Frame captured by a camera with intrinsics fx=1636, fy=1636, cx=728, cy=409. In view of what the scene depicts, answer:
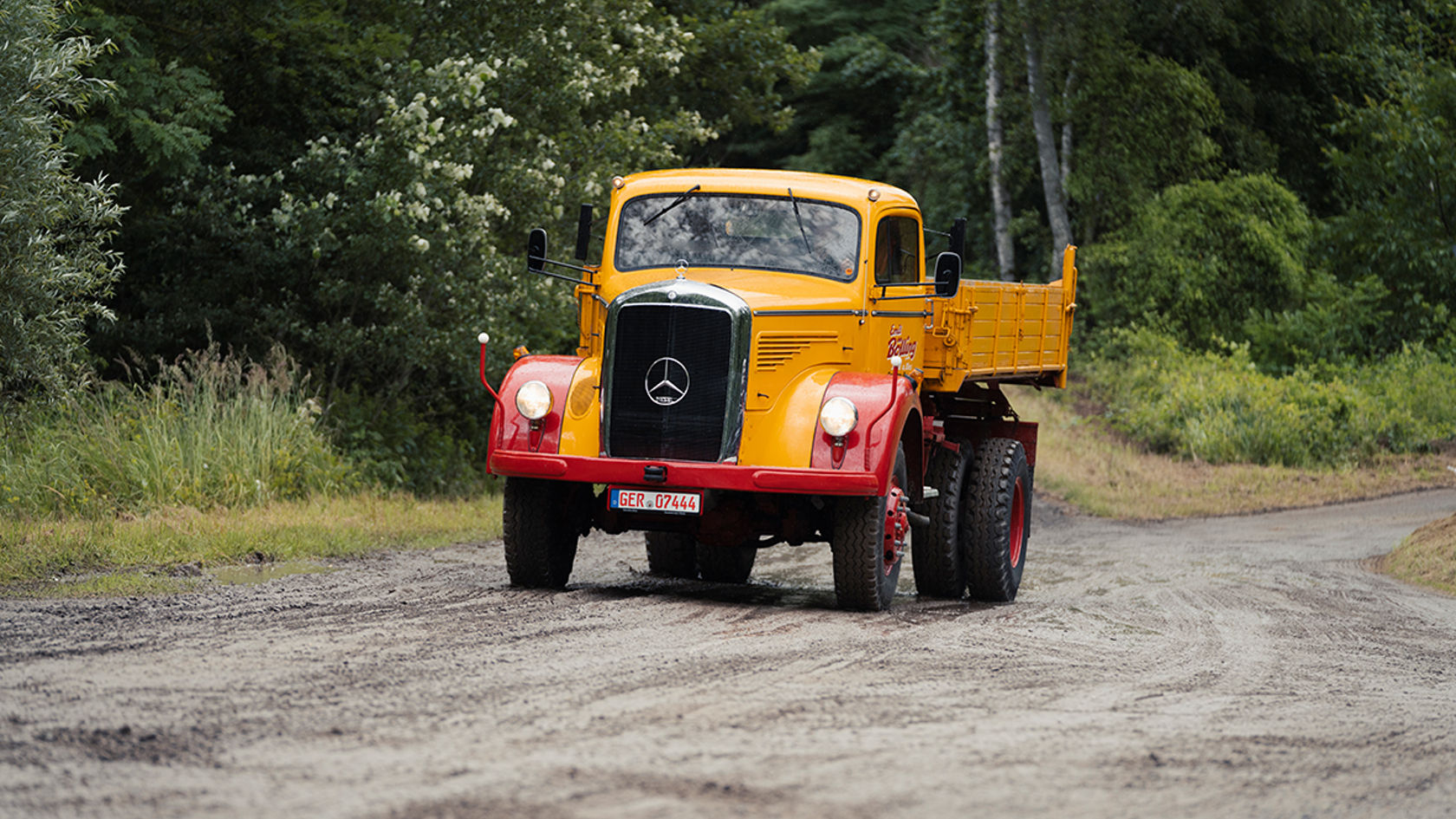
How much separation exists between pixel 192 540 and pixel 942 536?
17.6 ft

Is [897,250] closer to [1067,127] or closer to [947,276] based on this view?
[947,276]

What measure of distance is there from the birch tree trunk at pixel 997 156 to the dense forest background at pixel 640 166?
86 mm

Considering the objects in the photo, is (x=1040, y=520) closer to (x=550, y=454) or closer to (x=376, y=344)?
(x=376, y=344)

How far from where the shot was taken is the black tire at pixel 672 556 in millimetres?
12477

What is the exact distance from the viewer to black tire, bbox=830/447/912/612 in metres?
10.0

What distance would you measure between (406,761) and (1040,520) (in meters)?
15.3

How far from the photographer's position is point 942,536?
1164 cm

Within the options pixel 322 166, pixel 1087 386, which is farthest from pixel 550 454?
pixel 1087 386

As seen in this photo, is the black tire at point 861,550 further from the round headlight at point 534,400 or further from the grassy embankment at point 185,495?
the grassy embankment at point 185,495

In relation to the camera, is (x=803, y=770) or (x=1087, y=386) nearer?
(x=803, y=770)

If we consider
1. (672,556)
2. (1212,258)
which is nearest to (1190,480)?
(1212,258)

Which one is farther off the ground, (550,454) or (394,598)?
(550,454)

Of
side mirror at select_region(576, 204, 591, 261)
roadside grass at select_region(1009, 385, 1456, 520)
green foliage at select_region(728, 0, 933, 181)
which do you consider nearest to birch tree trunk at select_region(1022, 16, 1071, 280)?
green foliage at select_region(728, 0, 933, 181)

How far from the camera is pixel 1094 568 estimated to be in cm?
1465
